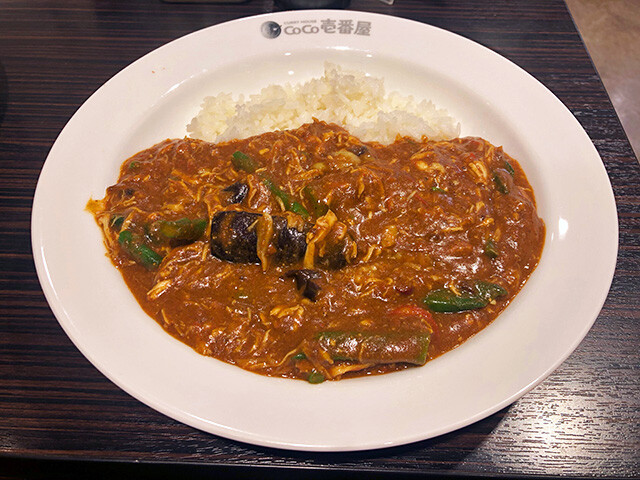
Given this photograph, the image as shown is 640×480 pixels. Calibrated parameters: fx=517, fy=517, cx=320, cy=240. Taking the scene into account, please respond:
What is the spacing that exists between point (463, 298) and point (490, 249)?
362 millimetres

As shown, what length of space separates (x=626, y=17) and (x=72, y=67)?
7083 millimetres

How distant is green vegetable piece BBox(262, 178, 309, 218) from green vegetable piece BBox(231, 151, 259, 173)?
0.23 m

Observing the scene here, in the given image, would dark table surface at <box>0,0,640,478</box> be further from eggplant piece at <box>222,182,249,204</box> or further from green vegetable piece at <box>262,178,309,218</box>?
green vegetable piece at <box>262,178,309,218</box>

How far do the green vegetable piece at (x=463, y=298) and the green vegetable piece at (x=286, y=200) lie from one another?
33.0 inches

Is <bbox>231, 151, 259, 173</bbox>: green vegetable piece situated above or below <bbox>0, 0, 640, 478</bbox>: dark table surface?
above

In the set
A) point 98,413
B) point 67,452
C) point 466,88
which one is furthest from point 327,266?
point 466,88

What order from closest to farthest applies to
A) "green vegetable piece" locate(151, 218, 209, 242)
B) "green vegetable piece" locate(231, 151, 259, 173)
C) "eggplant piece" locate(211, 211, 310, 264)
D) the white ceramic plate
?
the white ceramic plate, "eggplant piece" locate(211, 211, 310, 264), "green vegetable piece" locate(151, 218, 209, 242), "green vegetable piece" locate(231, 151, 259, 173)

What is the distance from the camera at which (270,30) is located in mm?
3969

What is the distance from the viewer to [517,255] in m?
2.82

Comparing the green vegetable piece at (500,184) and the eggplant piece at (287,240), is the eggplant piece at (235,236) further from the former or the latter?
the green vegetable piece at (500,184)

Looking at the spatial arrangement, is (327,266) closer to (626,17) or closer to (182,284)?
(182,284)

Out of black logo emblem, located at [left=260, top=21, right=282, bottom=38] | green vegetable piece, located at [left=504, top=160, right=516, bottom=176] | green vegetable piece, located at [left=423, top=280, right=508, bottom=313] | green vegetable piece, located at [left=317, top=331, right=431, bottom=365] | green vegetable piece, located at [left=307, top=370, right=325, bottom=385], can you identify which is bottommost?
green vegetable piece, located at [left=307, top=370, right=325, bottom=385]

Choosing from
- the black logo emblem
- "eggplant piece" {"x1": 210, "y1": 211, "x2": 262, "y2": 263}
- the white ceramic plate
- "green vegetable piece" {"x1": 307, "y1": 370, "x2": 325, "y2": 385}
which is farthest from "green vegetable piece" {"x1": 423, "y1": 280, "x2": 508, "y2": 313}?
the black logo emblem

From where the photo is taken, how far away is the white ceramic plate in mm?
2176
